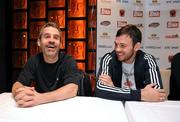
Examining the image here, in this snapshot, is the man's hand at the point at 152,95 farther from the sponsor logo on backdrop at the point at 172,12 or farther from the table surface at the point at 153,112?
the sponsor logo on backdrop at the point at 172,12

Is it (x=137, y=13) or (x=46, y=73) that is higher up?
(x=137, y=13)

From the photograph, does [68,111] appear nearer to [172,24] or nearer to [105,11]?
[105,11]

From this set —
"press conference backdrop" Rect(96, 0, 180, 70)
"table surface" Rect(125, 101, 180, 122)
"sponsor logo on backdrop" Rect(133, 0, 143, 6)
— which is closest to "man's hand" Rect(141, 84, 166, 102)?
"table surface" Rect(125, 101, 180, 122)

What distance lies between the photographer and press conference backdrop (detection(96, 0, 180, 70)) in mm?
3914

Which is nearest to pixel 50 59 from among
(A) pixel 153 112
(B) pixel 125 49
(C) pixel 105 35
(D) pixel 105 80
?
(D) pixel 105 80

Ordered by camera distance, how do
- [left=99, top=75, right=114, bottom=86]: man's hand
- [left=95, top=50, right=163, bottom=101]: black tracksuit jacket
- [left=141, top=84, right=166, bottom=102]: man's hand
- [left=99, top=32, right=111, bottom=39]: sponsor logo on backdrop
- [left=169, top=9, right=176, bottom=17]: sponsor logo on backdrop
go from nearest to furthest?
[left=141, top=84, right=166, bottom=102]: man's hand, [left=99, top=75, right=114, bottom=86]: man's hand, [left=95, top=50, right=163, bottom=101]: black tracksuit jacket, [left=169, top=9, right=176, bottom=17]: sponsor logo on backdrop, [left=99, top=32, right=111, bottom=39]: sponsor logo on backdrop

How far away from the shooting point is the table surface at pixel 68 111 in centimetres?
112

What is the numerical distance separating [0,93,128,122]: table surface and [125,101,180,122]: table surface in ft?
0.15

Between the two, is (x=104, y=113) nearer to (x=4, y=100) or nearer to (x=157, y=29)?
(x=4, y=100)

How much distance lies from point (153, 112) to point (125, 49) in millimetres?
842

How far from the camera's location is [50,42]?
197cm

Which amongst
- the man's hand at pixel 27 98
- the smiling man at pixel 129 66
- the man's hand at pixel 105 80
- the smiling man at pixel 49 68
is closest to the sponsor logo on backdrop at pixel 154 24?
the smiling man at pixel 129 66

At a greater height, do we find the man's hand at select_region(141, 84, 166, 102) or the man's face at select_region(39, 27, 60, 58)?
the man's face at select_region(39, 27, 60, 58)

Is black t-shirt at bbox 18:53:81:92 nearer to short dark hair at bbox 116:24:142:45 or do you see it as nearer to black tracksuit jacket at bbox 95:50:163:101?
black tracksuit jacket at bbox 95:50:163:101
